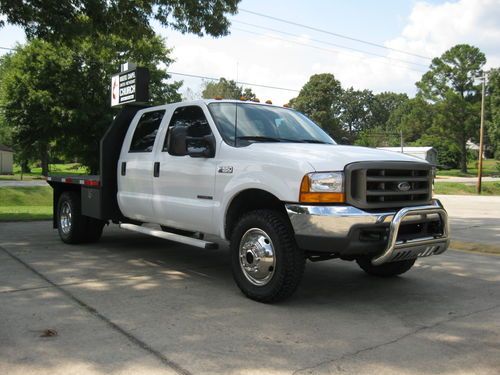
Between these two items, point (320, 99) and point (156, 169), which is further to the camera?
point (320, 99)

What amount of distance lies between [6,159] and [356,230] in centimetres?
6693

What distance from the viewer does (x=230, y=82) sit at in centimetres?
6925

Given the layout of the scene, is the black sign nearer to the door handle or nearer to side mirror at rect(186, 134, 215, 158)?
the door handle

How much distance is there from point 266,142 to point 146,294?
6.54ft

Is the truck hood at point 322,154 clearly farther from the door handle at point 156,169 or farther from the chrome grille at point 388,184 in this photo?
the door handle at point 156,169

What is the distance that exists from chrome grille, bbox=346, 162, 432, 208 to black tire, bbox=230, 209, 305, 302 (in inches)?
27.1

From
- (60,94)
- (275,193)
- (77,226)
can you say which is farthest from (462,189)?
(275,193)

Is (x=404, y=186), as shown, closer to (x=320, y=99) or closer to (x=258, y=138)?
(x=258, y=138)

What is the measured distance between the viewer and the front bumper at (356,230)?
14.3 feet

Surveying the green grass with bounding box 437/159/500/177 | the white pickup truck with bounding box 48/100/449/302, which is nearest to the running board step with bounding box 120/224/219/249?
the white pickup truck with bounding box 48/100/449/302

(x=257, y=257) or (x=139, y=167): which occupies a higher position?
(x=139, y=167)

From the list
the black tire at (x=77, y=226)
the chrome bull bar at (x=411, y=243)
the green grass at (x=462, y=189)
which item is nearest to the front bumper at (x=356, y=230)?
the chrome bull bar at (x=411, y=243)

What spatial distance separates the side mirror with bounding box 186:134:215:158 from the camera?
18.0 feet

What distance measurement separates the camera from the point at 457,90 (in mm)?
64625
